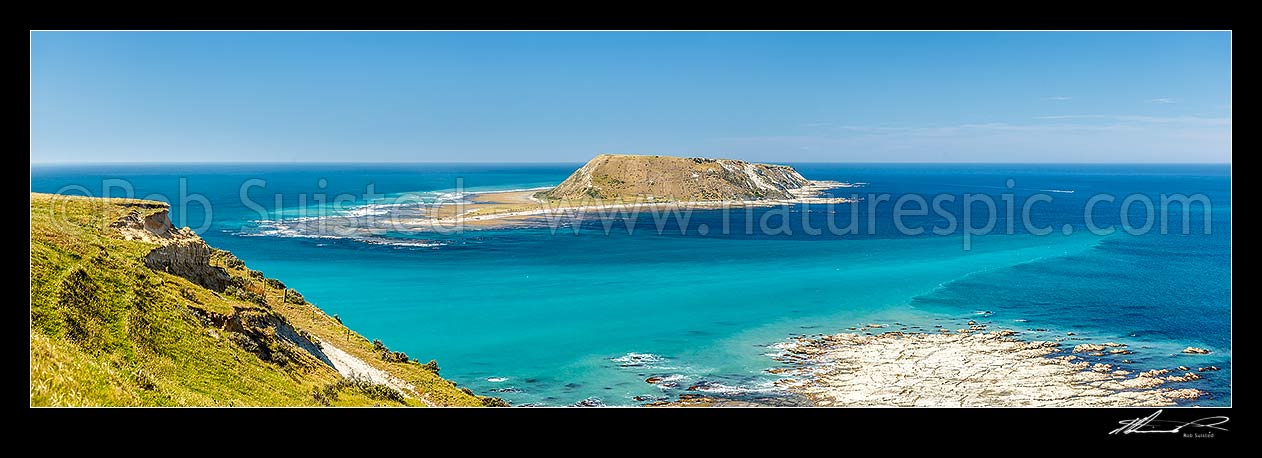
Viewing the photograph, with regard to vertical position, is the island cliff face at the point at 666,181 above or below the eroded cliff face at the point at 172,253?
above

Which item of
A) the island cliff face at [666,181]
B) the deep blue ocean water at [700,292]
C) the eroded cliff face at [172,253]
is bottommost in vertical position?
the deep blue ocean water at [700,292]

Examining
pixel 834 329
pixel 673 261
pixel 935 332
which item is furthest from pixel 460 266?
pixel 935 332

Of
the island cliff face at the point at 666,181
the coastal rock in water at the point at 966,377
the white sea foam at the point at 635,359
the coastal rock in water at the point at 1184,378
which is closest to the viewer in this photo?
the coastal rock in water at the point at 966,377

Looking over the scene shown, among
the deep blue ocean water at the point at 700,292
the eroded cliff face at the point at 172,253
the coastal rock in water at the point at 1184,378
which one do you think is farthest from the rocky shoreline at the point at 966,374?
the eroded cliff face at the point at 172,253
